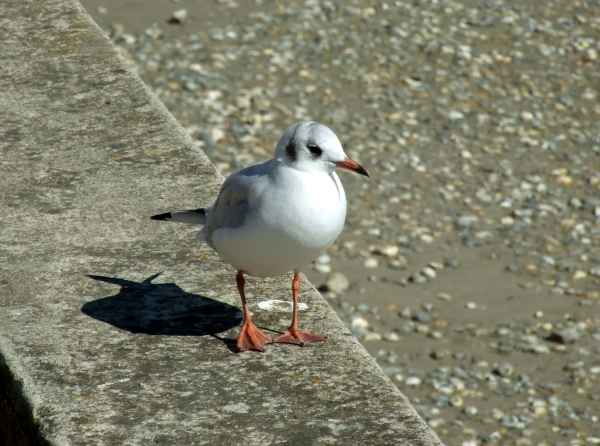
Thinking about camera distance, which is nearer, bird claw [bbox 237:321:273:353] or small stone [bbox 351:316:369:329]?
bird claw [bbox 237:321:273:353]

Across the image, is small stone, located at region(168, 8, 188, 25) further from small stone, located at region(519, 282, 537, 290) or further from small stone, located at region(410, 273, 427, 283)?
small stone, located at region(519, 282, 537, 290)

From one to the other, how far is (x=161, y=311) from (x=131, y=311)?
0.35ft

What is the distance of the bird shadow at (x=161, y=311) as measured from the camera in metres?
2.84

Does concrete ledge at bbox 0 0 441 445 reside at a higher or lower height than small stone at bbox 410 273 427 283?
higher

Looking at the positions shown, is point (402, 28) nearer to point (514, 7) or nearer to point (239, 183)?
point (514, 7)

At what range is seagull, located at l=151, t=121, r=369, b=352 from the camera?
107 inches

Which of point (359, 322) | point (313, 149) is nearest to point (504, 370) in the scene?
point (359, 322)

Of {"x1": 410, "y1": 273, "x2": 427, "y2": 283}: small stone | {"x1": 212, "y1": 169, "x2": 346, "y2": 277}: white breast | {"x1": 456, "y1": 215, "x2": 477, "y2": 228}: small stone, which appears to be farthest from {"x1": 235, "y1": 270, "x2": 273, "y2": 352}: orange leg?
{"x1": 456, "y1": 215, "x2": 477, "y2": 228}: small stone

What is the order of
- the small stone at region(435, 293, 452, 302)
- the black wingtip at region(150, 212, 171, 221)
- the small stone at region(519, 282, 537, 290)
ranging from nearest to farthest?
the black wingtip at region(150, 212, 171, 221)
the small stone at region(435, 293, 452, 302)
the small stone at region(519, 282, 537, 290)

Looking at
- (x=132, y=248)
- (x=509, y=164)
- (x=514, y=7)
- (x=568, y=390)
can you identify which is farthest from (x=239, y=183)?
(x=514, y=7)

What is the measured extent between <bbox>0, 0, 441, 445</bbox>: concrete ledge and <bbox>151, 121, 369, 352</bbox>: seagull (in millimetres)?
196

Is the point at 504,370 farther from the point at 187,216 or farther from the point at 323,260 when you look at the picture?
the point at 187,216

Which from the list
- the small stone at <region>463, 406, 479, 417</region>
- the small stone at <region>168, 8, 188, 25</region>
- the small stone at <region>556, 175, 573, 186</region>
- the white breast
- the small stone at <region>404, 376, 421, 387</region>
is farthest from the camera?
the small stone at <region>168, 8, 188, 25</region>

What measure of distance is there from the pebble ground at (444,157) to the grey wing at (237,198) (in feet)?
7.21
